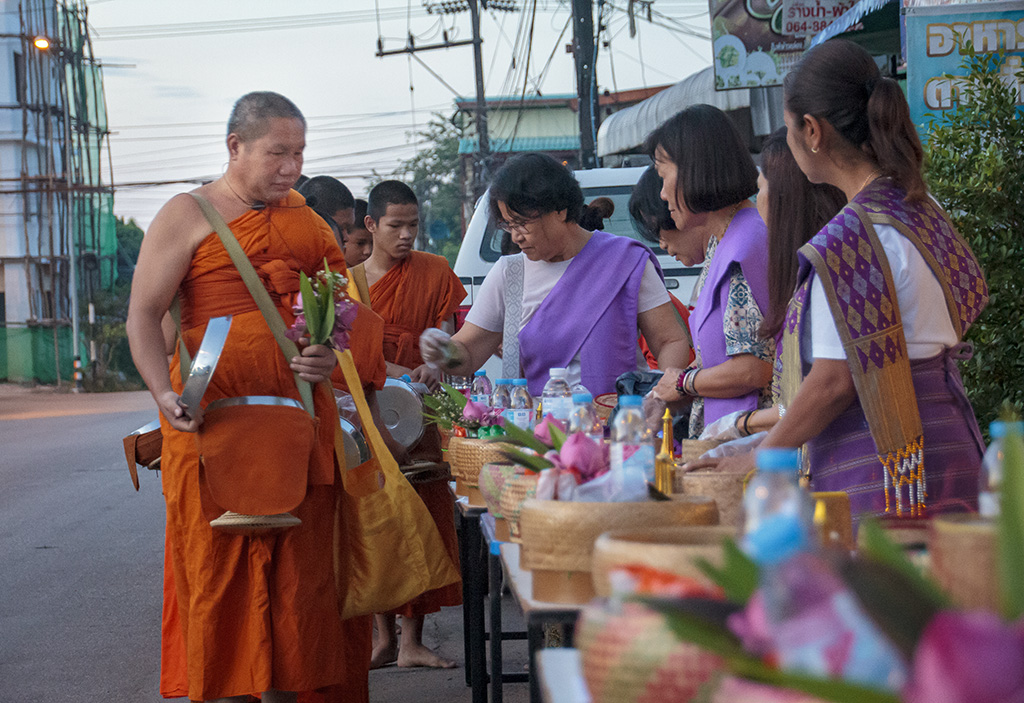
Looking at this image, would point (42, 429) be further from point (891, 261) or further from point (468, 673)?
point (891, 261)

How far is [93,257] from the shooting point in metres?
36.7

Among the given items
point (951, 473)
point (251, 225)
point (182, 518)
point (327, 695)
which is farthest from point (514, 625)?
point (951, 473)

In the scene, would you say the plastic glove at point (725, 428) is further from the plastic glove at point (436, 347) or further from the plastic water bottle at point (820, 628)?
the plastic water bottle at point (820, 628)

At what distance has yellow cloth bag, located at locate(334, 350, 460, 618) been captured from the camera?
3.77 meters

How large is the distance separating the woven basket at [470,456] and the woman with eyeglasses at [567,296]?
749 mm

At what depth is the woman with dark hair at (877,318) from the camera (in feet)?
7.34

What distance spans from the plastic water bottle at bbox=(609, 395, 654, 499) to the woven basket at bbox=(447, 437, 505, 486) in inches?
33.1

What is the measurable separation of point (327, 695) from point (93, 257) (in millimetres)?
35635

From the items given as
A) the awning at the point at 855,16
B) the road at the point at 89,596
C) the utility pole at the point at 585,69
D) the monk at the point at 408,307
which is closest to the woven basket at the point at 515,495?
the road at the point at 89,596

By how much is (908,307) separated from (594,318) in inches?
67.2

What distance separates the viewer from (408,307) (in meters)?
5.25

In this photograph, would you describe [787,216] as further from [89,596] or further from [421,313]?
[89,596]

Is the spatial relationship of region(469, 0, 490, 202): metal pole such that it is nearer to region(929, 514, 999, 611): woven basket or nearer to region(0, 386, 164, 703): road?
region(0, 386, 164, 703): road

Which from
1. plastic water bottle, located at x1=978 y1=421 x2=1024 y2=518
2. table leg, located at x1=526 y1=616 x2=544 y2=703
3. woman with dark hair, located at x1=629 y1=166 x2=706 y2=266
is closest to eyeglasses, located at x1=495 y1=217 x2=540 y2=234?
woman with dark hair, located at x1=629 y1=166 x2=706 y2=266
